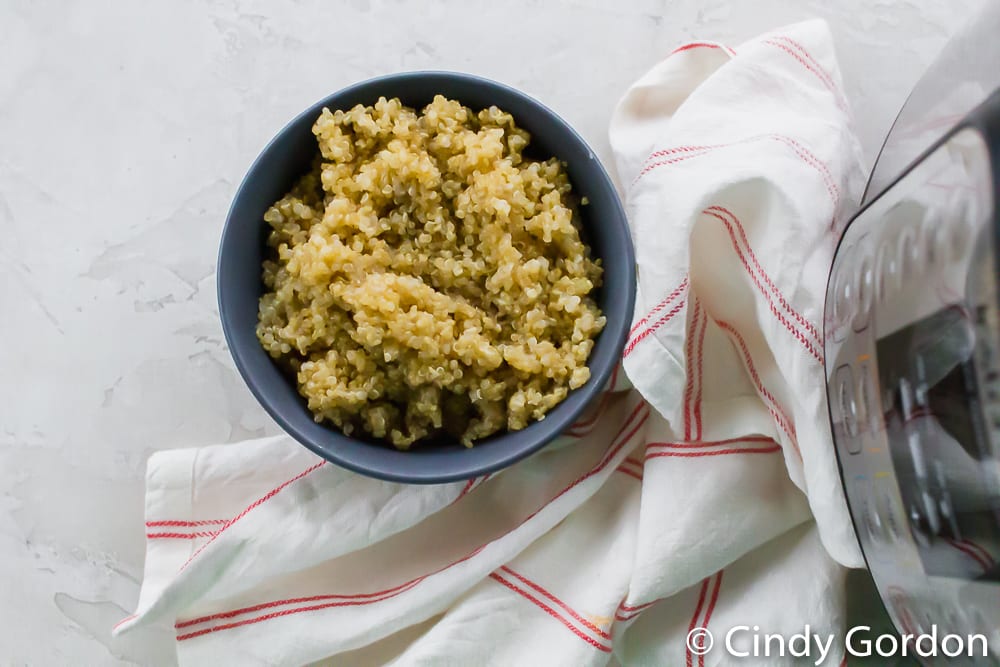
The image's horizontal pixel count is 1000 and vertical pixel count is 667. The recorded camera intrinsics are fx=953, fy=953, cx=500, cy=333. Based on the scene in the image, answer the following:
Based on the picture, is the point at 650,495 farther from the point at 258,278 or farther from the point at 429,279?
the point at 258,278

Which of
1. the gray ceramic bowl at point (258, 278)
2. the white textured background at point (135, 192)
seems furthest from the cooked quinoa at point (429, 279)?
the white textured background at point (135, 192)

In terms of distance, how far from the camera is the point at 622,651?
1042 mm

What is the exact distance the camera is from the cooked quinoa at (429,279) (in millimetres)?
865

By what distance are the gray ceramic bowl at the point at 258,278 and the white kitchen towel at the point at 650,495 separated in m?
0.04

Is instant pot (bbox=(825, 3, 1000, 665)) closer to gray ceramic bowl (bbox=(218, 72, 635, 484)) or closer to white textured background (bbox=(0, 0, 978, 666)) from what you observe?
gray ceramic bowl (bbox=(218, 72, 635, 484))

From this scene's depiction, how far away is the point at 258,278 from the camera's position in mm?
957

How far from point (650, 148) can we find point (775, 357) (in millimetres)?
259

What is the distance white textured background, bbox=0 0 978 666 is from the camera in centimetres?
109

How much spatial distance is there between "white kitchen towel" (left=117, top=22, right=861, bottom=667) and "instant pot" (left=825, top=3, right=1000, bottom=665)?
69 millimetres

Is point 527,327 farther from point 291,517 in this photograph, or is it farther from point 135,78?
point 135,78

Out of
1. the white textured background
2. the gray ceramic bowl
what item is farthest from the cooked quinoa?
the white textured background

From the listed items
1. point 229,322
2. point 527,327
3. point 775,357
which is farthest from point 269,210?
point 775,357

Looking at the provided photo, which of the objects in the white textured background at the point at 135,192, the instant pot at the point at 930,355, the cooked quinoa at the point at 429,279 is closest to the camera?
the instant pot at the point at 930,355

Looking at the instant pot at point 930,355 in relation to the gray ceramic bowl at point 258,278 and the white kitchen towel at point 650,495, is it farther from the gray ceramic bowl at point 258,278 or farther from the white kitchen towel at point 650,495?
the gray ceramic bowl at point 258,278
